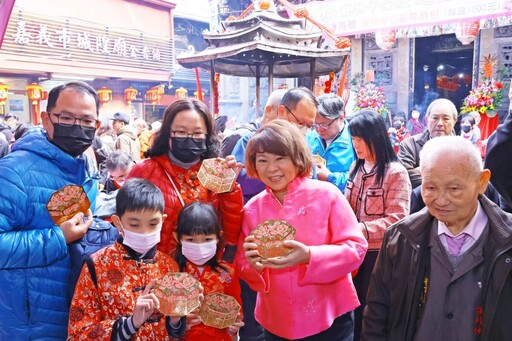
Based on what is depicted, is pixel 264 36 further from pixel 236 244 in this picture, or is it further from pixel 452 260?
pixel 452 260

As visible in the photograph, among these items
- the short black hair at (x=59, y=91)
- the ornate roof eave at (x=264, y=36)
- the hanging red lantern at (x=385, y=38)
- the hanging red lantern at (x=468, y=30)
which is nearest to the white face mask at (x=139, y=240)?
the short black hair at (x=59, y=91)

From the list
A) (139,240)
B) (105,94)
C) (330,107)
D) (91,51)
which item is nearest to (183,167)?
(139,240)

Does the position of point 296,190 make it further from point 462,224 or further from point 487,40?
point 487,40

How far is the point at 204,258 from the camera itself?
2211mm

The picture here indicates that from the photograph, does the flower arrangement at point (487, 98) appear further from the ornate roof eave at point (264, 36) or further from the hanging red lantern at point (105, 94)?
the hanging red lantern at point (105, 94)

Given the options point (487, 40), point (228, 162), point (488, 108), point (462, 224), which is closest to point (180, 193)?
point (228, 162)

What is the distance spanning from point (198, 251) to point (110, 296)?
0.47 meters

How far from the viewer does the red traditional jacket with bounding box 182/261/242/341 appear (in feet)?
7.06

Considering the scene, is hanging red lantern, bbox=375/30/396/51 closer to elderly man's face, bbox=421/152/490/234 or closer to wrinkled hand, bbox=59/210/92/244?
elderly man's face, bbox=421/152/490/234

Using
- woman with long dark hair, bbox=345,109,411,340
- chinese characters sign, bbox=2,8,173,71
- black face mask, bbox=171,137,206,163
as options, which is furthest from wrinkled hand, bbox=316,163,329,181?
chinese characters sign, bbox=2,8,173,71

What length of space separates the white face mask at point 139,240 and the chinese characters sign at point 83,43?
41.9ft

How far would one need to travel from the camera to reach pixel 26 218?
1.93m

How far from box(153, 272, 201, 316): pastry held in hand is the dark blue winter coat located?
50 centimetres

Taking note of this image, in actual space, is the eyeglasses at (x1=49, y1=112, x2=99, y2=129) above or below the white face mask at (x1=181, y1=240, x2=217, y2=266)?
above
